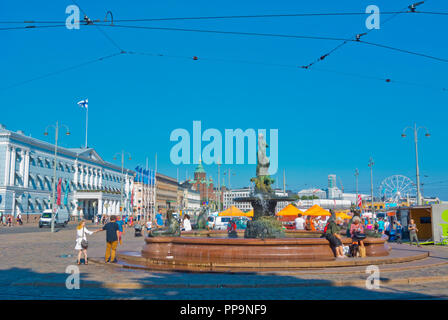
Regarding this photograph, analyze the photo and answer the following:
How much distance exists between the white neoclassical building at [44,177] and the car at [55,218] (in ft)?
8.00

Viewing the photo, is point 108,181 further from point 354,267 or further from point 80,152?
point 354,267

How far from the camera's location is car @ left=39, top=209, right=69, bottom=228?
2060 inches

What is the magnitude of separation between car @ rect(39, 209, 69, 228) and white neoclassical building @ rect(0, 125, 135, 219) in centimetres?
244

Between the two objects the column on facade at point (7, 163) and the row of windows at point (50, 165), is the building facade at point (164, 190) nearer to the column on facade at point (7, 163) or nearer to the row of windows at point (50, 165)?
the row of windows at point (50, 165)

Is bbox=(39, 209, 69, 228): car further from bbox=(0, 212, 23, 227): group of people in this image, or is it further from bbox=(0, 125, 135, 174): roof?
bbox=(0, 125, 135, 174): roof

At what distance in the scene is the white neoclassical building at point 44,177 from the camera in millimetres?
63188

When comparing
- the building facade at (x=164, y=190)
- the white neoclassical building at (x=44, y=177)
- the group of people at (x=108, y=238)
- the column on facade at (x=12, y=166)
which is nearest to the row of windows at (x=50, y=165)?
the white neoclassical building at (x=44, y=177)

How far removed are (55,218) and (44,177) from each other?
2196 cm

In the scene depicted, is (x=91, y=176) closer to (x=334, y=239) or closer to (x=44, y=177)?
(x=44, y=177)

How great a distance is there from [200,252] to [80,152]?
82095mm
